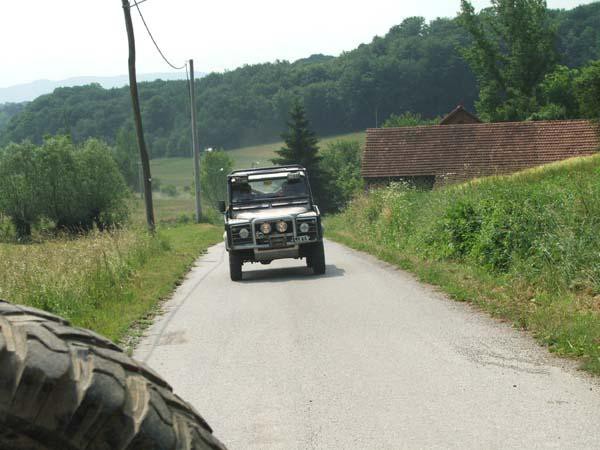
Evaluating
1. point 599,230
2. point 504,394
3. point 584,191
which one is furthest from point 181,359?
point 584,191

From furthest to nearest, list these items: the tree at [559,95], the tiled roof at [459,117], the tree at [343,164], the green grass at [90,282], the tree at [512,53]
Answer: the tree at [343,164], the tree at [512,53], the tiled roof at [459,117], the tree at [559,95], the green grass at [90,282]

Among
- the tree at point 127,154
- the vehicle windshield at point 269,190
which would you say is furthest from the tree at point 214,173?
the vehicle windshield at point 269,190

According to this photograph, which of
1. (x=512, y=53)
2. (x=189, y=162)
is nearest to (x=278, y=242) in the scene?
(x=512, y=53)

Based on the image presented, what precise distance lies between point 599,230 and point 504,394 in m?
6.22

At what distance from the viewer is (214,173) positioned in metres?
150

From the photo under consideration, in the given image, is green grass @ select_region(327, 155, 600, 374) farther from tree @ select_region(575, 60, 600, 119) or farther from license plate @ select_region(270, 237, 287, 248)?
tree @ select_region(575, 60, 600, 119)

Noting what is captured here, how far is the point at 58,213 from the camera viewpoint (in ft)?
227

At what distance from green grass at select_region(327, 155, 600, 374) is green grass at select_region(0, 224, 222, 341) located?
190 inches

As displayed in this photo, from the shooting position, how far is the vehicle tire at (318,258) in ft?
57.9

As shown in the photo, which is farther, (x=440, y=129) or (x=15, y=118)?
(x=15, y=118)

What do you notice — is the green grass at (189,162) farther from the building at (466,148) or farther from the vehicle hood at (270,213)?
the vehicle hood at (270,213)

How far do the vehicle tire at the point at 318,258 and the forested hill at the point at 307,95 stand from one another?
89.2 m

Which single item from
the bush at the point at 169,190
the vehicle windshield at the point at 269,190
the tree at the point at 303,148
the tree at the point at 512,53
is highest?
the tree at the point at 512,53

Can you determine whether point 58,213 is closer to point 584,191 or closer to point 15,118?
point 15,118
